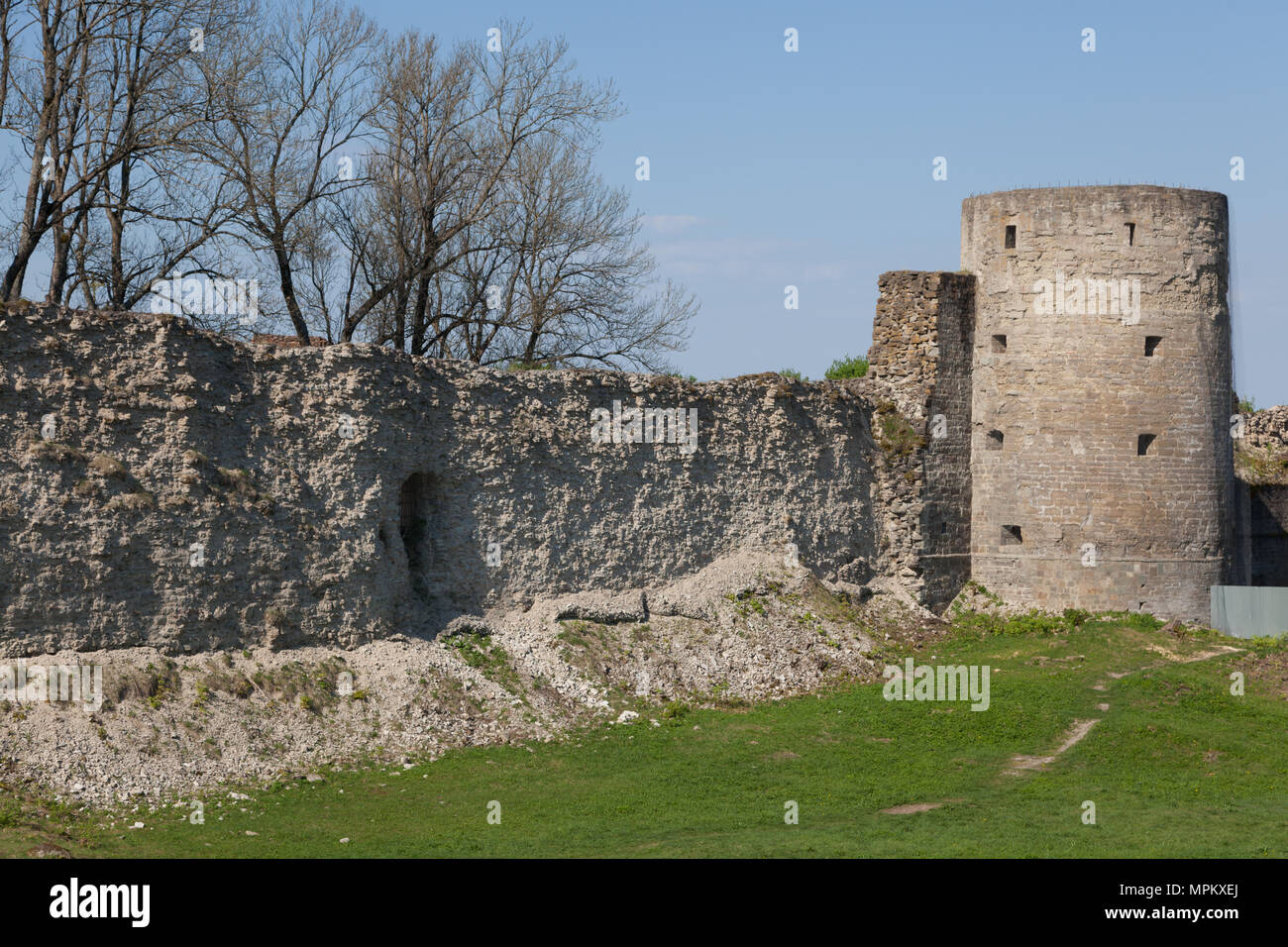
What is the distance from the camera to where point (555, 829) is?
1463cm

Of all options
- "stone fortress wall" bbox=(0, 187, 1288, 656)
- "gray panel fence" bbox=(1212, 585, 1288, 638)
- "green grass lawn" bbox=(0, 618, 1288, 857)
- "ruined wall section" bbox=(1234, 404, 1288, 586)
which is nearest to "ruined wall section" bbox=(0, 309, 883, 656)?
"stone fortress wall" bbox=(0, 187, 1288, 656)

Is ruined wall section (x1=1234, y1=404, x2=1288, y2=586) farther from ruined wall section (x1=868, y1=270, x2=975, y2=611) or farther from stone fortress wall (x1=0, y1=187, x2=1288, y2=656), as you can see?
ruined wall section (x1=868, y1=270, x2=975, y2=611)

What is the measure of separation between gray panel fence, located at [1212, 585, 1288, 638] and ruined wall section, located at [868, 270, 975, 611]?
421 centimetres

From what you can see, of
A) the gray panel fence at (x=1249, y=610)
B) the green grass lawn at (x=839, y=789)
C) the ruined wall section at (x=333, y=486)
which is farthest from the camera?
the gray panel fence at (x=1249, y=610)

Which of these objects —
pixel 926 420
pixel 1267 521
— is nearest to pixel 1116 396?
pixel 926 420

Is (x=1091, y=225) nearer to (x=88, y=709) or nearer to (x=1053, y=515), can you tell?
(x=1053, y=515)

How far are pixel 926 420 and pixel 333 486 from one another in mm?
11023

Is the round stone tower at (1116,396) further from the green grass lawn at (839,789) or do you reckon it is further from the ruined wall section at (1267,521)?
the ruined wall section at (1267,521)

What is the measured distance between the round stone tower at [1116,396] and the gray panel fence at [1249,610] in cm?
30

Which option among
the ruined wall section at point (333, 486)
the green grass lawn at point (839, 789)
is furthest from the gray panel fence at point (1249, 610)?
the ruined wall section at point (333, 486)

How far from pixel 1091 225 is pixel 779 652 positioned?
928 cm

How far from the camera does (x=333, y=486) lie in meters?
18.8

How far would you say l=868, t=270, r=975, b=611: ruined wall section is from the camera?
2530 centimetres

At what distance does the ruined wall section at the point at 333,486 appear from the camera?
16469 millimetres
